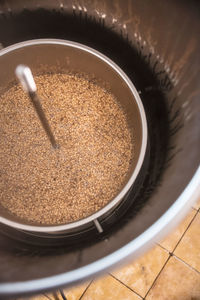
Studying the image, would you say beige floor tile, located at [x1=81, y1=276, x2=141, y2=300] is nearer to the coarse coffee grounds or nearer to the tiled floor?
the tiled floor

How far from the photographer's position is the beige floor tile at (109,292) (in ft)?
3.51

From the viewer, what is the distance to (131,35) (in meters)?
0.73

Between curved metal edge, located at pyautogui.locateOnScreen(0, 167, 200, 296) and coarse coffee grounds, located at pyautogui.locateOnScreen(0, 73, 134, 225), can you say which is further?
coarse coffee grounds, located at pyautogui.locateOnScreen(0, 73, 134, 225)

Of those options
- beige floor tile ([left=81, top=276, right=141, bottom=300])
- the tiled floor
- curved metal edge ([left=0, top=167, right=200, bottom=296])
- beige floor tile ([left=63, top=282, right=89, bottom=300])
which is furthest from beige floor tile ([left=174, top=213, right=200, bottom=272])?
curved metal edge ([left=0, top=167, right=200, bottom=296])

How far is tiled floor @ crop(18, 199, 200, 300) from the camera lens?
1.08 meters

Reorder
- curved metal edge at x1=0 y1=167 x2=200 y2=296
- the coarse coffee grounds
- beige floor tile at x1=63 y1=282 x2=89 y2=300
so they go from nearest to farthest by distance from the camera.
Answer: curved metal edge at x1=0 y1=167 x2=200 y2=296, the coarse coffee grounds, beige floor tile at x1=63 y1=282 x2=89 y2=300

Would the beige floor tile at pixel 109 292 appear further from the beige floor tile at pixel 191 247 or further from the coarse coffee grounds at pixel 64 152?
the coarse coffee grounds at pixel 64 152

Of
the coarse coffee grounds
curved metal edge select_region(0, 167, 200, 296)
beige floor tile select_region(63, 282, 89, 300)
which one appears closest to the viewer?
curved metal edge select_region(0, 167, 200, 296)

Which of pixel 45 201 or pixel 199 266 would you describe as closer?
pixel 45 201

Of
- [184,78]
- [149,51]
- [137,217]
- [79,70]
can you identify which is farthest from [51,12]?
[137,217]

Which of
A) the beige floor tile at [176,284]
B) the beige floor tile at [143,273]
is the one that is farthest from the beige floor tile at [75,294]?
the beige floor tile at [176,284]

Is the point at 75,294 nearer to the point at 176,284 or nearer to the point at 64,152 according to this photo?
the point at 176,284

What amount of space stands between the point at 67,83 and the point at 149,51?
332 millimetres

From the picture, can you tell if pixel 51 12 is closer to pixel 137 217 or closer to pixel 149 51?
pixel 149 51
